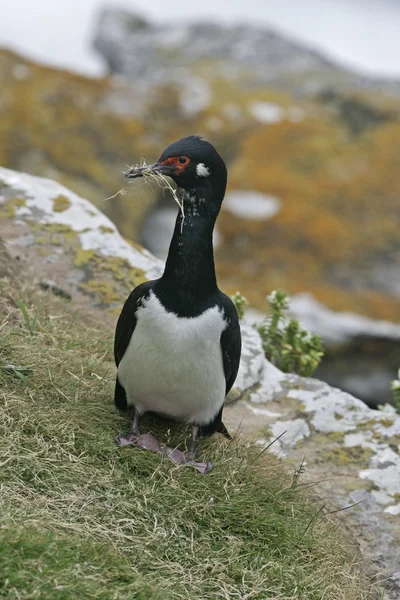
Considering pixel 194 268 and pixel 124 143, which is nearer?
pixel 194 268

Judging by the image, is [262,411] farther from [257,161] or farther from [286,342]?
[257,161]

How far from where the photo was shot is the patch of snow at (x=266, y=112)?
14.3 metres

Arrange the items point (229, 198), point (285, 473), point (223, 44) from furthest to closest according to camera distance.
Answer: point (223, 44), point (229, 198), point (285, 473)

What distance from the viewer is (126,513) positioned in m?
4.02

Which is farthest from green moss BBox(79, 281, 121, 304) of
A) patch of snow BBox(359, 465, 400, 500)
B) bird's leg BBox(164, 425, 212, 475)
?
patch of snow BBox(359, 465, 400, 500)

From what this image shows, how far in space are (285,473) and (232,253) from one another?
256 inches

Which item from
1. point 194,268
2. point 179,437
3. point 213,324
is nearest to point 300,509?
point 179,437

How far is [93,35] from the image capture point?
822 inches

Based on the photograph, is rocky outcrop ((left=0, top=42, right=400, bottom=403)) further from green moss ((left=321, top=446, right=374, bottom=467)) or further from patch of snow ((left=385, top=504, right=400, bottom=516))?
patch of snow ((left=385, top=504, right=400, bottom=516))

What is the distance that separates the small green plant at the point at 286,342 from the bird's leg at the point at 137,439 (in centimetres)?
197

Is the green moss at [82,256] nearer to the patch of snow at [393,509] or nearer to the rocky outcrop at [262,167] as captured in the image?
the patch of snow at [393,509]

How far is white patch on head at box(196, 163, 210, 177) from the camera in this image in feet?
14.2

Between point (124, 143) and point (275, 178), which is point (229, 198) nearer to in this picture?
point (275, 178)

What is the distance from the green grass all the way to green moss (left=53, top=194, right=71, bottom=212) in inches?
76.4
